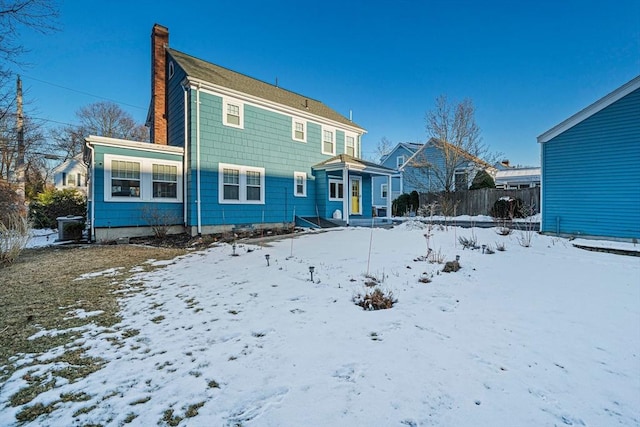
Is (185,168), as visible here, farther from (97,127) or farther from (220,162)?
(97,127)

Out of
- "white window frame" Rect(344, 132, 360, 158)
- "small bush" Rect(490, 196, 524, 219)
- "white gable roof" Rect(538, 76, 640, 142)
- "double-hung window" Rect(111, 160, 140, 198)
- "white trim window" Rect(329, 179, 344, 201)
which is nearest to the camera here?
"white gable roof" Rect(538, 76, 640, 142)

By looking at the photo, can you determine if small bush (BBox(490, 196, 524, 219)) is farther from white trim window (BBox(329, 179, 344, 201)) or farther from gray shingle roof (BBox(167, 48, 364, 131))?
gray shingle roof (BBox(167, 48, 364, 131))

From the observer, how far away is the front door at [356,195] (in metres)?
16.0

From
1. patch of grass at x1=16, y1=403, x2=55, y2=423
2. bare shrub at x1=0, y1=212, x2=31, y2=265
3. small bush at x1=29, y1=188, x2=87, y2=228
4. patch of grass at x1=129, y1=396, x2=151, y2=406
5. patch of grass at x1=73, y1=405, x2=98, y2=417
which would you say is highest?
small bush at x1=29, y1=188, x2=87, y2=228

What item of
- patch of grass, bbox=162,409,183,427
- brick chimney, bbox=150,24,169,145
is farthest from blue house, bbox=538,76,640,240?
brick chimney, bbox=150,24,169,145

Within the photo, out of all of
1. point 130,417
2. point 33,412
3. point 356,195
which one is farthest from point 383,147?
point 33,412

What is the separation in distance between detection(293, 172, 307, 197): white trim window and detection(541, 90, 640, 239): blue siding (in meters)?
9.81

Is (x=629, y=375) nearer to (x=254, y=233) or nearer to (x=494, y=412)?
(x=494, y=412)

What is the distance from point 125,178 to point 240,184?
404cm

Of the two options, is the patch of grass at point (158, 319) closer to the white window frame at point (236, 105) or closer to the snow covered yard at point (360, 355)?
the snow covered yard at point (360, 355)

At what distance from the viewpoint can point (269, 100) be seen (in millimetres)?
13125

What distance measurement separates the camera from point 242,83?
1366 cm

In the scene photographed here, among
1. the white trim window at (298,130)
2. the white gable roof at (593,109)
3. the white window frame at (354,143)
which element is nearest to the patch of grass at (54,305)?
the white trim window at (298,130)

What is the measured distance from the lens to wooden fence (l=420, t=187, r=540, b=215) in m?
18.0
